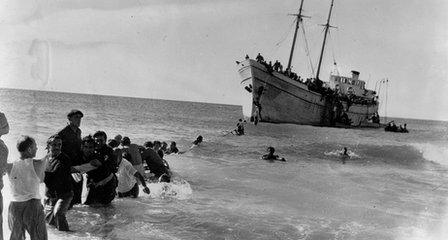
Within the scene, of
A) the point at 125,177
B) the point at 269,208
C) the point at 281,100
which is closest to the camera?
the point at 125,177

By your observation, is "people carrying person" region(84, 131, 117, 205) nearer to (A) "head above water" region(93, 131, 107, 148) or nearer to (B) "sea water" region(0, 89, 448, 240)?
(A) "head above water" region(93, 131, 107, 148)

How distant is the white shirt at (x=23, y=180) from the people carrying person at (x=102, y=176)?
237 cm

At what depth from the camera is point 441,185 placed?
659 inches

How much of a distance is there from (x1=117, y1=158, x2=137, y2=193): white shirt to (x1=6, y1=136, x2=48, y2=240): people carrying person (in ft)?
12.9

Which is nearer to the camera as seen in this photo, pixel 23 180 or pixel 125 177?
pixel 23 180

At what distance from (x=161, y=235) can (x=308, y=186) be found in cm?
815

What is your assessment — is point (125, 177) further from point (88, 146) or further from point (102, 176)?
point (88, 146)

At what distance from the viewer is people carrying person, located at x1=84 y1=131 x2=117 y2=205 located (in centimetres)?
721

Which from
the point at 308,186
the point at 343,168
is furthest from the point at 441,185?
the point at 308,186

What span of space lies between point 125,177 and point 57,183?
3.14m

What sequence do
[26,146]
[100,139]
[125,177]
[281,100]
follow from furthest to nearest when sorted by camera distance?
[281,100]
[125,177]
[100,139]
[26,146]

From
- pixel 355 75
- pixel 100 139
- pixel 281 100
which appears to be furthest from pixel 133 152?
pixel 355 75

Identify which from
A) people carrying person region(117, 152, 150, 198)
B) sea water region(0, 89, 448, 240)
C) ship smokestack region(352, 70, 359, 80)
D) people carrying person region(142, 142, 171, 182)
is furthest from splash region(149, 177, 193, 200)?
ship smokestack region(352, 70, 359, 80)

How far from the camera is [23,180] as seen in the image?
4.60 m
